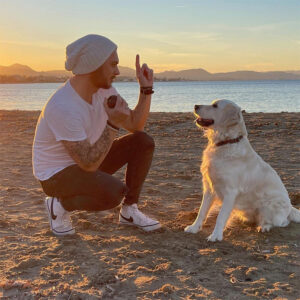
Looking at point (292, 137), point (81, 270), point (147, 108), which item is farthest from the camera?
point (292, 137)

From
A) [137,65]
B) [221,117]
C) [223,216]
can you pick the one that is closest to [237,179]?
[223,216]

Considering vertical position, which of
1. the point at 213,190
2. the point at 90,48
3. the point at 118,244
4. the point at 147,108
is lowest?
the point at 118,244

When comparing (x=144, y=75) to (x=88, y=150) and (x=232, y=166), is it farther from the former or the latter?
(x=232, y=166)

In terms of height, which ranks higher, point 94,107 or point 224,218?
point 94,107

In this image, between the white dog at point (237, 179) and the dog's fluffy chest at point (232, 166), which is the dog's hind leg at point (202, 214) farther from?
the dog's fluffy chest at point (232, 166)

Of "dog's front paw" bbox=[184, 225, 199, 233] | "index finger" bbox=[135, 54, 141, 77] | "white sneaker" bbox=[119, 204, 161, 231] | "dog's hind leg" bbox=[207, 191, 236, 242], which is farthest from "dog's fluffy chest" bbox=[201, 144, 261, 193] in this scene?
"index finger" bbox=[135, 54, 141, 77]

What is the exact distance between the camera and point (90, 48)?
11.5ft

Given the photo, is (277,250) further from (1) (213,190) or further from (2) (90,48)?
(2) (90,48)

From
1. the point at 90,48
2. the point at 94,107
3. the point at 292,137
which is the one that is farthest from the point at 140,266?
the point at 292,137

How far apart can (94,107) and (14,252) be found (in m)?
1.47

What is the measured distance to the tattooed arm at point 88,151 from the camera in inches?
139

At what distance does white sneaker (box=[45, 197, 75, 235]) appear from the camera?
391 centimetres

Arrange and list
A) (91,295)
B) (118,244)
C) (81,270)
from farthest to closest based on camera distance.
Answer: (118,244) → (81,270) → (91,295)

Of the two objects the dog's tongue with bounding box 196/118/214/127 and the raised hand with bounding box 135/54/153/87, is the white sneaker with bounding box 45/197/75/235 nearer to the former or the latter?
the raised hand with bounding box 135/54/153/87
